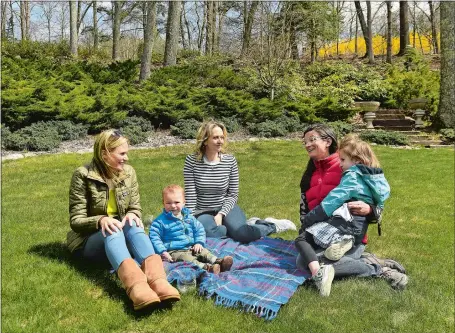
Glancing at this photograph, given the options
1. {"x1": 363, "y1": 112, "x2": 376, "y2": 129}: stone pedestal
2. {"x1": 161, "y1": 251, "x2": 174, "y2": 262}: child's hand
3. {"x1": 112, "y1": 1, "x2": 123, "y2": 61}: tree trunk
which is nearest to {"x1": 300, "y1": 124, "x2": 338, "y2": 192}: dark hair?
{"x1": 161, "y1": 251, "x2": 174, "y2": 262}: child's hand

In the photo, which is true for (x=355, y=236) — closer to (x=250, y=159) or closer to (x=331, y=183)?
(x=331, y=183)

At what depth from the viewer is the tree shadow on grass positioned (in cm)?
320

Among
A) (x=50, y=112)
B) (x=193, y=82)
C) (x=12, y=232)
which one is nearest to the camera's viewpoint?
(x=12, y=232)

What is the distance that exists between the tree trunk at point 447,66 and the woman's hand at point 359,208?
11034 mm

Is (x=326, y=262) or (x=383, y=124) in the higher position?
(x=383, y=124)

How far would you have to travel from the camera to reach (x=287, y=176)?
8.63m

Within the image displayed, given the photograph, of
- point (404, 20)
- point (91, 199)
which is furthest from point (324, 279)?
point (404, 20)

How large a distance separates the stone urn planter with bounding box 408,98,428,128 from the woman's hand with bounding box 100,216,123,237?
13.1 meters

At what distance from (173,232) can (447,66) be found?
11804 mm

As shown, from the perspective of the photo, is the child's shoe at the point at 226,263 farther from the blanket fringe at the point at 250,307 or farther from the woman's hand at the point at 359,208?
the woman's hand at the point at 359,208

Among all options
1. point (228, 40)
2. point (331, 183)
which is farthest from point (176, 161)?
point (228, 40)

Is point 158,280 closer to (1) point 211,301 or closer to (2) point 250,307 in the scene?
(1) point 211,301

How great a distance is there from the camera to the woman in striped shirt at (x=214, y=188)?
4730 millimetres

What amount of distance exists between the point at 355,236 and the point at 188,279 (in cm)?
141
